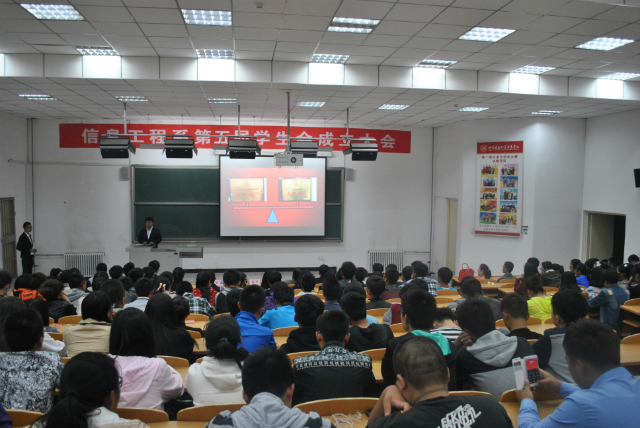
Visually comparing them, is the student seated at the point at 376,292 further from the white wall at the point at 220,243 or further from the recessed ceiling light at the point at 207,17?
the white wall at the point at 220,243

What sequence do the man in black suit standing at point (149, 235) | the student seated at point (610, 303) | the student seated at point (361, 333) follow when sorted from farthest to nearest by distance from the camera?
1. the man in black suit standing at point (149, 235)
2. the student seated at point (610, 303)
3. the student seated at point (361, 333)

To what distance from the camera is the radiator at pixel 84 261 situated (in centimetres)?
923

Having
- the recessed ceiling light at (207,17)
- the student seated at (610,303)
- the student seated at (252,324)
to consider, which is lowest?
the student seated at (610,303)

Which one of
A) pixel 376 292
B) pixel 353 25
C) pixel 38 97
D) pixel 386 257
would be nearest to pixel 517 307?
pixel 376 292

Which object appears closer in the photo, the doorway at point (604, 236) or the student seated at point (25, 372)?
the student seated at point (25, 372)

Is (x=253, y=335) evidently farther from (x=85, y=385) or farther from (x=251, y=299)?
(x=85, y=385)

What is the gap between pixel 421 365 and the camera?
1.53m

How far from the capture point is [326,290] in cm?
403

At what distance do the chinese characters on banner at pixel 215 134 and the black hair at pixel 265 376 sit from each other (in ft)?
25.4

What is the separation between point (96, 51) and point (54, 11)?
1357 millimetres

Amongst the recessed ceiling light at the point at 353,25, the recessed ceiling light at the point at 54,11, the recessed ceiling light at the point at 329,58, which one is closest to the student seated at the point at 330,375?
the recessed ceiling light at the point at 353,25

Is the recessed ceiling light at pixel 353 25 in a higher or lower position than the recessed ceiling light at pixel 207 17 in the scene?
higher

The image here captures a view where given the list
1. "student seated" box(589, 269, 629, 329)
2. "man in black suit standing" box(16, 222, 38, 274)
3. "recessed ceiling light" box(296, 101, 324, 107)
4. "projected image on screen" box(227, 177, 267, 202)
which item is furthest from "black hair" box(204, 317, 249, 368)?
"man in black suit standing" box(16, 222, 38, 274)

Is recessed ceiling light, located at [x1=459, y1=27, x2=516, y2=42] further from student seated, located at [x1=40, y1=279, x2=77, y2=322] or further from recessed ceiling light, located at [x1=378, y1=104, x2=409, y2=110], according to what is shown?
student seated, located at [x1=40, y1=279, x2=77, y2=322]
